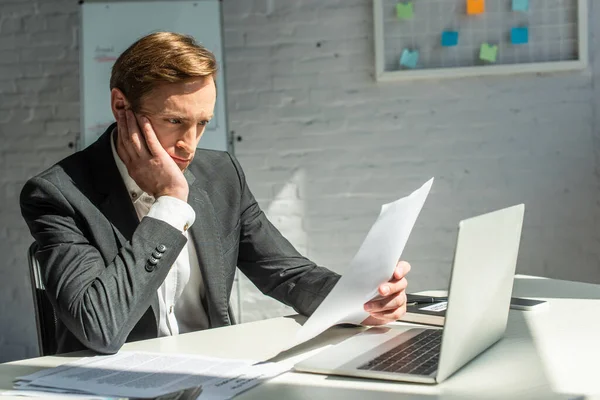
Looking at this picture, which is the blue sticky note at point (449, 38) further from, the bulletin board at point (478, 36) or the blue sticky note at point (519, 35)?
the blue sticky note at point (519, 35)

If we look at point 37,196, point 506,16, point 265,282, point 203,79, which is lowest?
point 265,282

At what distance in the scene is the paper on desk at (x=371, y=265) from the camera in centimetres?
119

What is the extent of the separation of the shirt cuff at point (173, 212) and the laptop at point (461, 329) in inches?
16.3

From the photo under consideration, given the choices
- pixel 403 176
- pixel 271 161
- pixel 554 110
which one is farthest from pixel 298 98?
pixel 554 110

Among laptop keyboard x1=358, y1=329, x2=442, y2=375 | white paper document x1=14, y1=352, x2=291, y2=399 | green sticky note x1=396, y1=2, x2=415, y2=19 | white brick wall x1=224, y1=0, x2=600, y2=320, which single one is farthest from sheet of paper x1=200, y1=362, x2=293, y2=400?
green sticky note x1=396, y1=2, x2=415, y2=19

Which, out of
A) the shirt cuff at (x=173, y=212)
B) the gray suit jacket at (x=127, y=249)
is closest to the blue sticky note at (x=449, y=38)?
the gray suit jacket at (x=127, y=249)

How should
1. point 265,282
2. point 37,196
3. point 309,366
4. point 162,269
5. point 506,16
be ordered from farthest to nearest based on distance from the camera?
point 506,16, point 265,282, point 37,196, point 162,269, point 309,366

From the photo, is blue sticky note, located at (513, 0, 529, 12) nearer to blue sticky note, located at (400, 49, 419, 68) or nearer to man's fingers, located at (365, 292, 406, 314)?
blue sticky note, located at (400, 49, 419, 68)

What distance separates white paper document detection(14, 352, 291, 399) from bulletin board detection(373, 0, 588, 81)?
2755 millimetres

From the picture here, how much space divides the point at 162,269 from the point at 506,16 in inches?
109

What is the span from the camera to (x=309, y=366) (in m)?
1.18

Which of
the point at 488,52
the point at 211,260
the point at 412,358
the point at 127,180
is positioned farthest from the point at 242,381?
the point at 488,52

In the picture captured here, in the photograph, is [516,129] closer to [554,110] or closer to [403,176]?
[554,110]

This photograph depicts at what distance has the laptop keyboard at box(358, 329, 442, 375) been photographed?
1.14m
